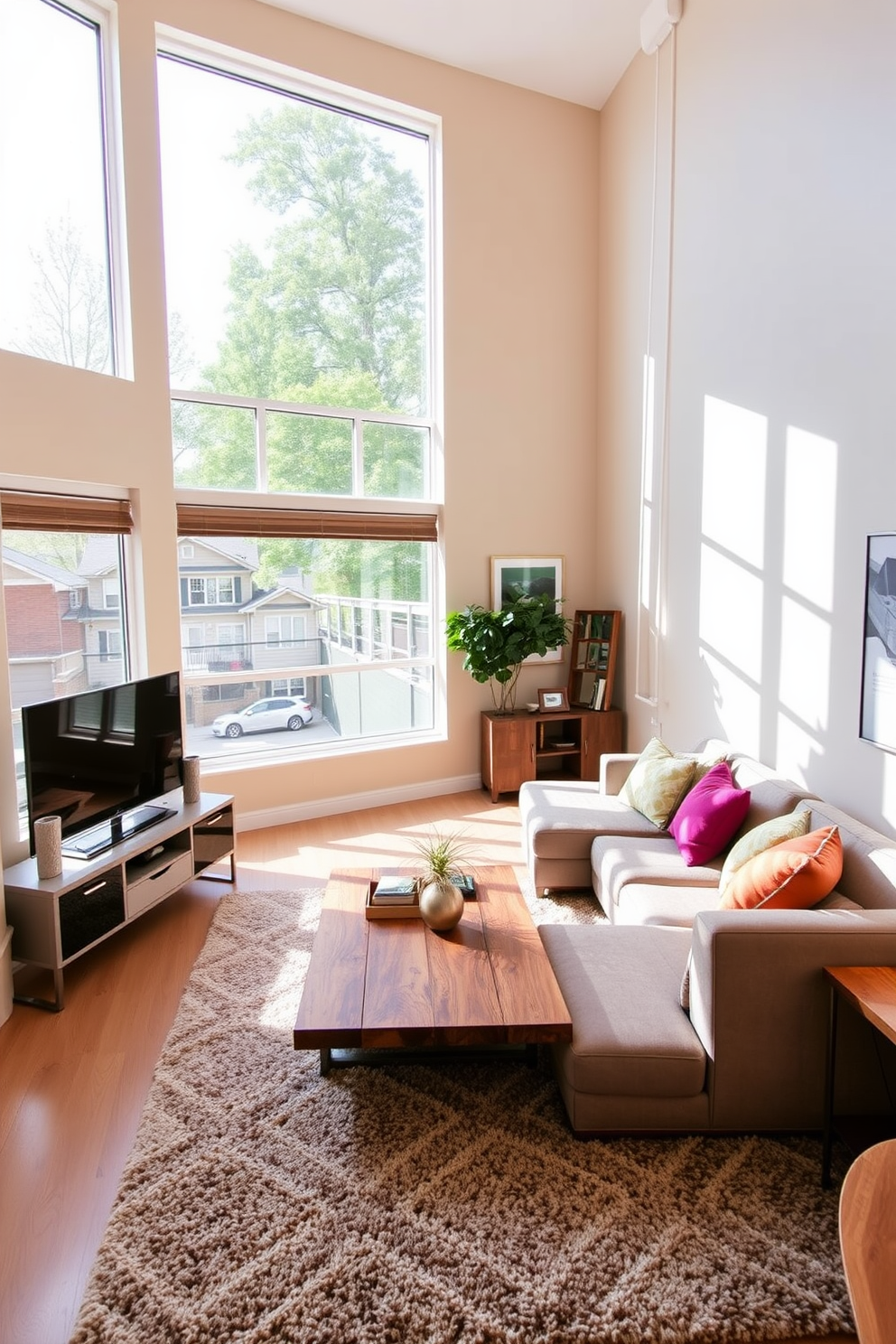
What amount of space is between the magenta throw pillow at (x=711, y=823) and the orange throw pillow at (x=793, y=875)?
0.68 meters

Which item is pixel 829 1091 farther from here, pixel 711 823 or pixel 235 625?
pixel 235 625

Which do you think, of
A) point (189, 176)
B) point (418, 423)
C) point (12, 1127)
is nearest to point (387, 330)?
point (418, 423)

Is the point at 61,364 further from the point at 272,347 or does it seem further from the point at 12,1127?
the point at 12,1127

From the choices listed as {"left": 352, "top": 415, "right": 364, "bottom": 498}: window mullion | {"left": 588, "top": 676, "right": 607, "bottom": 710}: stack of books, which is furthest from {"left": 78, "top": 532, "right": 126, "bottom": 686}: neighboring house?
{"left": 588, "top": 676, "right": 607, "bottom": 710}: stack of books

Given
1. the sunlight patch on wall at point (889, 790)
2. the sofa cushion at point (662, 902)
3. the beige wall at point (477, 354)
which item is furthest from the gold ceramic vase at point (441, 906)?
the beige wall at point (477, 354)

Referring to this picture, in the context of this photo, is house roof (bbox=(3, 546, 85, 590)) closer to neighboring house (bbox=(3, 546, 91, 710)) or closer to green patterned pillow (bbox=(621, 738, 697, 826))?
neighboring house (bbox=(3, 546, 91, 710))

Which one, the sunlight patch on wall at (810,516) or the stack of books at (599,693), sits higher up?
the sunlight patch on wall at (810,516)

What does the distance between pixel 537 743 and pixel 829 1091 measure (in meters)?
3.62

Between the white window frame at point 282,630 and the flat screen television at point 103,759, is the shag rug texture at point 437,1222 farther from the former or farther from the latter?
the white window frame at point 282,630

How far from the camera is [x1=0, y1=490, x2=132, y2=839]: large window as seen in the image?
11.8 feet

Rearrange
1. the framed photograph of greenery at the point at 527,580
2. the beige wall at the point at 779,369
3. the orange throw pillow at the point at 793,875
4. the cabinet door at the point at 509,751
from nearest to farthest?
1. the orange throw pillow at the point at 793,875
2. the beige wall at the point at 779,369
3. the cabinet door at the point at 509,751
4. the framed photograph of greenery at the point at 527,580

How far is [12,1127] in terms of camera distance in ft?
7.83

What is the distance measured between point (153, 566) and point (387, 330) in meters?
2.36

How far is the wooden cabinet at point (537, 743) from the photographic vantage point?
216 inches
